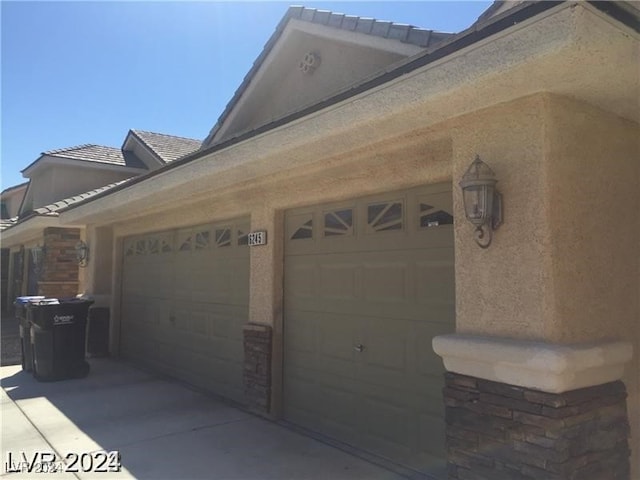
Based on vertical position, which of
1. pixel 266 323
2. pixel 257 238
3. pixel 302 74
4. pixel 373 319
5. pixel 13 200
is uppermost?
pixel 13 200

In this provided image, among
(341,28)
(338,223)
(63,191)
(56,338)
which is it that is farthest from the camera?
(63,191)

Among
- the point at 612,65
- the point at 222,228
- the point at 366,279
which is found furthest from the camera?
the point at 222,228

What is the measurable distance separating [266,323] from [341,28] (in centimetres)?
360

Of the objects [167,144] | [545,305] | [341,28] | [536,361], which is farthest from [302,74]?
[167,144]

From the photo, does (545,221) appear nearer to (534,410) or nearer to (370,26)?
(534,410)

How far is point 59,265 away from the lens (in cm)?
1288

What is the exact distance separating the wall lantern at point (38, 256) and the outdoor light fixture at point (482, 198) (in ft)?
40.5

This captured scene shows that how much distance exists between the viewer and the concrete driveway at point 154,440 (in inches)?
178

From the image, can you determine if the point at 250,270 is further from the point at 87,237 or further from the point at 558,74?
the point at 87,237

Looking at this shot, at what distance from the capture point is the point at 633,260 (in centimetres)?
387

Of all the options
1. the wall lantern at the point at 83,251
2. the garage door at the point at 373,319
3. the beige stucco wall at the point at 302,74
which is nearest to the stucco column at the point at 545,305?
the garage door at the point at 373,319

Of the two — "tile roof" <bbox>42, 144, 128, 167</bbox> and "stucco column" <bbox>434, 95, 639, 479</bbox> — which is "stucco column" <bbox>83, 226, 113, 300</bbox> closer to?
"tile roof" <bbox>42, 144, 128, 167</bbox>

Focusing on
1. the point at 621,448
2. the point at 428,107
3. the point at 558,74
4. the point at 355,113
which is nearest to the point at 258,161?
the point at 355,113

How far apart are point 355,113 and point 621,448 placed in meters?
3.03
